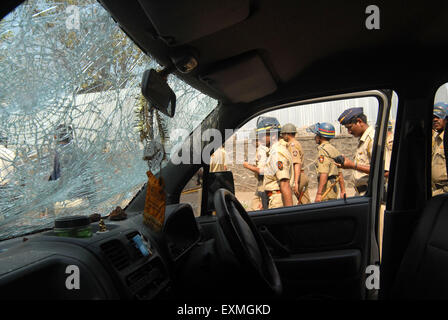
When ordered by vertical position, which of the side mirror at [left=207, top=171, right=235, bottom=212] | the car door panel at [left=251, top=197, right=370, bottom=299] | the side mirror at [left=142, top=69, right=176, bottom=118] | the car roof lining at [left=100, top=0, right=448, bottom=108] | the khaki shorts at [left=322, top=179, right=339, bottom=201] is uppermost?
the car roof lining at [left=100, top=0, right=448, bottom=108]

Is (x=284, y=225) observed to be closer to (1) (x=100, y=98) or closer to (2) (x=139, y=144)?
(2) (x=139, y=144)

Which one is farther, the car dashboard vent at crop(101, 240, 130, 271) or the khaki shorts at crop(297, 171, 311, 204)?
the khaki shorts at crop(297, 171, 311, 204)

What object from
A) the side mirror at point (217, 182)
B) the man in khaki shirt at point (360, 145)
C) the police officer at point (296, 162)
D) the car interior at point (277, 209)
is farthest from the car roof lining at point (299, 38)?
the police officer at point (296, 162)

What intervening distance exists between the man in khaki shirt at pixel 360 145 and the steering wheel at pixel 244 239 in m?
1.16

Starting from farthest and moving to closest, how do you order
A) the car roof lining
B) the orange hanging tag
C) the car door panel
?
the car door panel
the orange hanging tag
the car roof lining

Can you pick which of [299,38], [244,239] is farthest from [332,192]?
[244,239]

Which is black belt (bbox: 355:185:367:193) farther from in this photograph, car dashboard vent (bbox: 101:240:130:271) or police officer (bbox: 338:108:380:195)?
car dashboard vent (bbox: 101:240:130:271)

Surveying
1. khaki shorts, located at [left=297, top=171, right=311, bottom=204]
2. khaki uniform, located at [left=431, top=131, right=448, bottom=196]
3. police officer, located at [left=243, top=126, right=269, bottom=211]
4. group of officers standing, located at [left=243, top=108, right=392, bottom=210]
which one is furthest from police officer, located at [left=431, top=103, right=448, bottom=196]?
police officer, located at [left=243, top=126, right=269, bottom=211]

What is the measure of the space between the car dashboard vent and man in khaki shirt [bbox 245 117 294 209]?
6.22 ft

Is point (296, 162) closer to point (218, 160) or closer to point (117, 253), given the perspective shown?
point (218, 160)

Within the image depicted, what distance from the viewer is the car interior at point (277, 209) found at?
120 centimetres

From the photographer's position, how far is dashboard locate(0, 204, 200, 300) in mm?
1006

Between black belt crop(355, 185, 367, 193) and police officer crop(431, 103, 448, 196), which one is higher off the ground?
police officer crop(431, 103, 448, 196)

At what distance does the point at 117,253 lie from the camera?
1.23 meters
